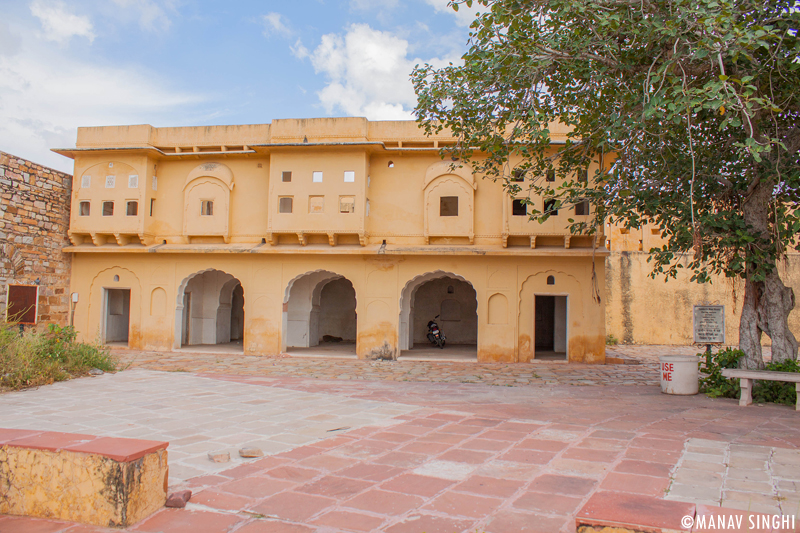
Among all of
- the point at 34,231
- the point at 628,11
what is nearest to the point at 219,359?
the point at 34,231

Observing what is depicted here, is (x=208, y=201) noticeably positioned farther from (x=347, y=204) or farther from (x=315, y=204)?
(x=347, y=204)

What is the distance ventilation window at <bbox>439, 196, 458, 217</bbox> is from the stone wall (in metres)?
11.9

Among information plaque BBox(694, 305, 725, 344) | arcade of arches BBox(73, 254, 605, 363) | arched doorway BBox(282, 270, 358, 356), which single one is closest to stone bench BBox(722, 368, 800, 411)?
information plaque BBox(694, 305, 725, 344)

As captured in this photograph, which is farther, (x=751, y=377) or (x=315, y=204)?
(x=315, y=204)

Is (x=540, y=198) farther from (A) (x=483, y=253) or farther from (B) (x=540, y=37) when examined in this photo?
(B) (x=540, y=37)

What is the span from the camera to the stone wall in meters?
14.6

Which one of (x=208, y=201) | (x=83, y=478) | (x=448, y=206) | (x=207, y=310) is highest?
(x=208, y=201)

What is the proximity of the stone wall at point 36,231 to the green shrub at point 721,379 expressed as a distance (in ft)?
55.4

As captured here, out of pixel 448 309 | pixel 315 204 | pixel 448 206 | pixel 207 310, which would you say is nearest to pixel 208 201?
pixel 315 204

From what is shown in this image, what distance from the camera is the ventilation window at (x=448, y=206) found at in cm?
1502

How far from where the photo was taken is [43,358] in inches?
367

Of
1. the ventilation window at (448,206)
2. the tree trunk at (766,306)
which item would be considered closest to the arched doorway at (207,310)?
the ventilation window at (448,206)

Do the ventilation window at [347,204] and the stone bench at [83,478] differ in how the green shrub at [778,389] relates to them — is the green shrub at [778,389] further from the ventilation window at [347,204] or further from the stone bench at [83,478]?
the ventilation window at [347,204]

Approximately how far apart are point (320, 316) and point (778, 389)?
16198mm
